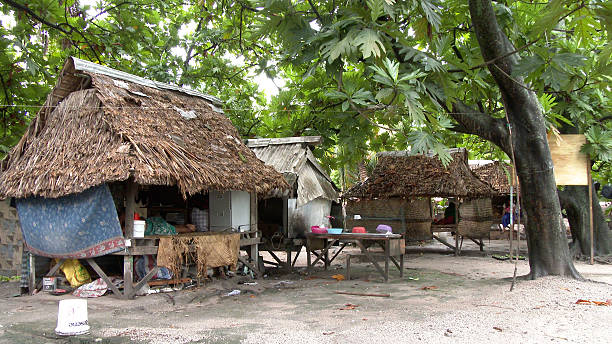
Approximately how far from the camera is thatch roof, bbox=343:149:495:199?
526 inches

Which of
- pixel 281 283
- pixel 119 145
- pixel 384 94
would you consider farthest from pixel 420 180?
pixel 384 94

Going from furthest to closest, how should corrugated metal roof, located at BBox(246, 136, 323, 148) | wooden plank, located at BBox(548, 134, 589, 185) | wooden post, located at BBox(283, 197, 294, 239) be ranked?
wooden post, located at BBox(283, 197, 294, 239)
corrugated metal roof, located at BBox(246, 136, 323, 148)
wooden plank, located at BBox(548, 134, 589, 185)

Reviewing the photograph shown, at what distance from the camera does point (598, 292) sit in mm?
7113

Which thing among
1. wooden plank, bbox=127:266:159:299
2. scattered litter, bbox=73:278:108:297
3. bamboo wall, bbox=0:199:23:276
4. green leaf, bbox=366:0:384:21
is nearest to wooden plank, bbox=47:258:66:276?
scattered litter, bbox=73:278:108:297

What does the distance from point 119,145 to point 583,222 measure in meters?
10.5

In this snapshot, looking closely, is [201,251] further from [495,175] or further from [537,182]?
[495,175]

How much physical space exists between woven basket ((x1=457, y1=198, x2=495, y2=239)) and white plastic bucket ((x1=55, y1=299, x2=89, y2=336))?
10.9 m

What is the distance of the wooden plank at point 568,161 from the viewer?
8.45 metres

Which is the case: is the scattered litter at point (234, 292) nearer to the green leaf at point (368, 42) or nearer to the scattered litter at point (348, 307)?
the scattered litter at point (348, 307)

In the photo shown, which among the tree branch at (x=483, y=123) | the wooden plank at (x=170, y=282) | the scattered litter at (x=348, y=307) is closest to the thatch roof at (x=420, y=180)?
the tree branch at (x=483, y=123)

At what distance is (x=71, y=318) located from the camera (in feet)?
17.2

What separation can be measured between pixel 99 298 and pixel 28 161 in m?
2.65

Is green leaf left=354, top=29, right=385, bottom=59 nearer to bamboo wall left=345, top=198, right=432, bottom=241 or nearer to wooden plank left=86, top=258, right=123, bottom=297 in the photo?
wooden plank left=86, top=258, right=123, bottom=297

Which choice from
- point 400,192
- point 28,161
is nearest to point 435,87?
point 28,161
